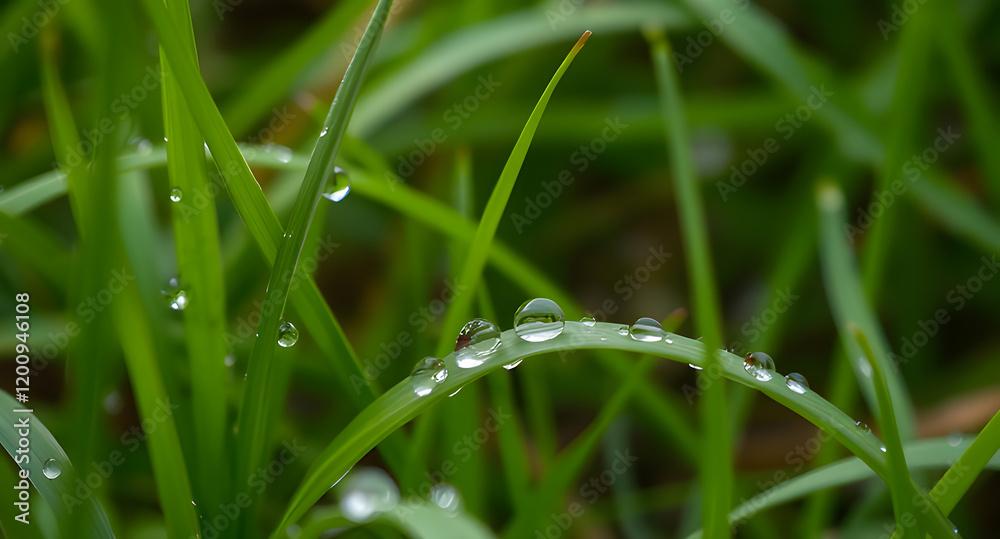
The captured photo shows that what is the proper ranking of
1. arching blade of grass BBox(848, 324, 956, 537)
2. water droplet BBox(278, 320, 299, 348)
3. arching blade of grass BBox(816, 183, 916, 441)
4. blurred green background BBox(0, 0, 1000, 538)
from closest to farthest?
arching blade of grass BBox(848, 324, 956, 537) → water droplet BBox(278, 320, 299, 348) → arching blade of grass BBox(816, 183, 916, 441) → blurred green background BBox(0, 0, 1000, 538)

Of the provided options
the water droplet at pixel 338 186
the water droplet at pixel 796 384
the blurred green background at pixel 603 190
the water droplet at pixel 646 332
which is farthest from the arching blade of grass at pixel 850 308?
the water droplet at pixel 338 186

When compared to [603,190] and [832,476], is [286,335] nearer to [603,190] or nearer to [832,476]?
[832,476]

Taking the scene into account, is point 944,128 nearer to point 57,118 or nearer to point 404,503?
point 404,503

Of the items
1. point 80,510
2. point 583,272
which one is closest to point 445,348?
point 80,510

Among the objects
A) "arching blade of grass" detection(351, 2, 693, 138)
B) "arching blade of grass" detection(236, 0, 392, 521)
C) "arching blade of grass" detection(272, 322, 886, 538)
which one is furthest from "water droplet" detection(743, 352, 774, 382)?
"arching blade of grass" detection(351, 2, 693, 138)

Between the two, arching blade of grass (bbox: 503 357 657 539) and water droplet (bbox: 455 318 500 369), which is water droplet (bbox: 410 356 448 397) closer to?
water droplet (bbox: 455 318 500 369)

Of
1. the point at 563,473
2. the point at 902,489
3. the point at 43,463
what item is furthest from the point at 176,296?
the point at 902,489
